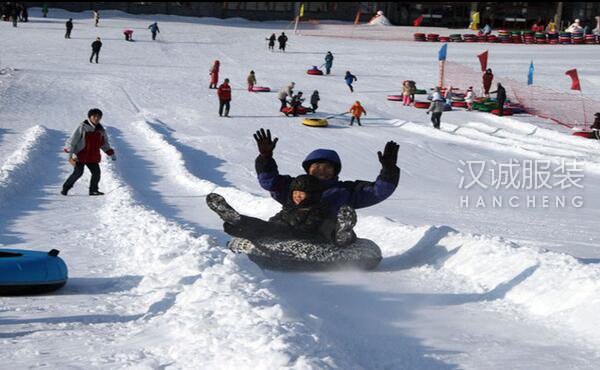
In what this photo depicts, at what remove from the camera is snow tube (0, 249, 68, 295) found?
5691mm

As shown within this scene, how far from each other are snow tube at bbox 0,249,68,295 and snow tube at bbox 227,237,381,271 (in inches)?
74.4

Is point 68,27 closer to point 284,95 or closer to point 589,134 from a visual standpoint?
point 284,95

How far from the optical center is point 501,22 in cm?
6669

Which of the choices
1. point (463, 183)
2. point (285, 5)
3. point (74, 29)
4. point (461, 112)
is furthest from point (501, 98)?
point (285, 5)

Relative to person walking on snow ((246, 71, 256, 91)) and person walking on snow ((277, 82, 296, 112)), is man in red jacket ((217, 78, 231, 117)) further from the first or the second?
person walking on snow ((246, 71, 256, 91))

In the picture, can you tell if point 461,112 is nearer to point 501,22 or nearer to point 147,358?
point 147,358

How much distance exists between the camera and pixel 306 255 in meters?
7.20

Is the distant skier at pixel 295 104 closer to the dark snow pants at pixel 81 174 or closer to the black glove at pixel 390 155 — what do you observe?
the dark snow pants at pixel 81 174

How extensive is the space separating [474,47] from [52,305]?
46149 millimetres

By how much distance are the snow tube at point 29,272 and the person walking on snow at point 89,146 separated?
17.3 feet

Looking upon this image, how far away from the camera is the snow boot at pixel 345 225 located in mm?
7130

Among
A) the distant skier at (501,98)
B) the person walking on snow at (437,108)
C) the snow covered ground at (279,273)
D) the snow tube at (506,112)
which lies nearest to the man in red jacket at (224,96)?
the snow covered ground at (279,273)

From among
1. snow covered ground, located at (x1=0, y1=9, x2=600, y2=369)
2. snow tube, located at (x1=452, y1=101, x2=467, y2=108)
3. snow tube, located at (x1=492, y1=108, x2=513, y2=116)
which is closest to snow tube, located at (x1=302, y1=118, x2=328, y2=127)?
snow covered ground, located at (x1=0, y1=9, x2=600, y2=369)

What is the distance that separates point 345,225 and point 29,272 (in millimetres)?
2714
